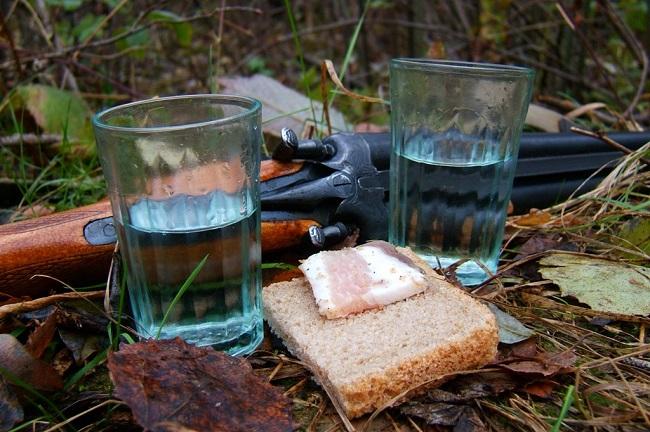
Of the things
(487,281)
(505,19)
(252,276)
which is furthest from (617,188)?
(505,19)

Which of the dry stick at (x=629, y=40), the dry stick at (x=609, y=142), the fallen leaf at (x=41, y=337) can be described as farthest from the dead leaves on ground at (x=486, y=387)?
the dry stick at (x=629, y=40)

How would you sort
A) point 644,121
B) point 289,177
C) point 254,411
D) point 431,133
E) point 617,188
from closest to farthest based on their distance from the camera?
point 254,411
point 431,133
point 289,177
point 617,188
point 644,121

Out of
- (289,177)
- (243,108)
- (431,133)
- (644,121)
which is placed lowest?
(644,121)

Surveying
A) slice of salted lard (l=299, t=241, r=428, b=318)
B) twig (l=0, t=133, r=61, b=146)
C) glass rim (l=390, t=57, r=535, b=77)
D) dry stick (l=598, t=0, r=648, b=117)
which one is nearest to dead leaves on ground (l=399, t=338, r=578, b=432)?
slice of salted lard (l=299, t=241, r=428, b=318)

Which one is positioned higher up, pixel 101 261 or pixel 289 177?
pixel 289 177

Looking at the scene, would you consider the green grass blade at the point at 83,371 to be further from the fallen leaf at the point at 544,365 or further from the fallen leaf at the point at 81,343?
the fallen leaf at the point at 544,365

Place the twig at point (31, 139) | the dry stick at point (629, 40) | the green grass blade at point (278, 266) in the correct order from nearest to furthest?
the green grass blade at point (278, 266) → the twig at point (31, 139) → the dry stick at point (629, 40)

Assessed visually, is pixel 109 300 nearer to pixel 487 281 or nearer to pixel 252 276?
pixel 252 276
